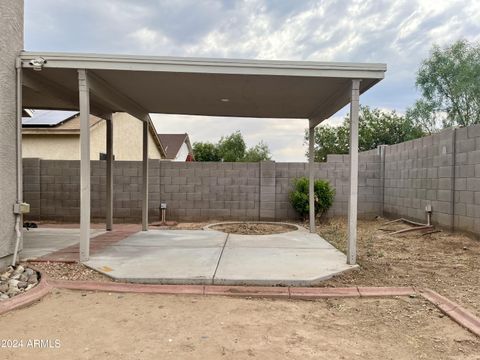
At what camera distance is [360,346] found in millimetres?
3223

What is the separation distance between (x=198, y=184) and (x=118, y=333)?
24.9ft

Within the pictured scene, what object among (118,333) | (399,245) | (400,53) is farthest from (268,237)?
(400,53)

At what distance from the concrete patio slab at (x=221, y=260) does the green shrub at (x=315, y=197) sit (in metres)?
2.32

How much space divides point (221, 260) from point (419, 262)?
3139 mm

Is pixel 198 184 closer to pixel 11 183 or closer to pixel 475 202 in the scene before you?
pixel 11 183

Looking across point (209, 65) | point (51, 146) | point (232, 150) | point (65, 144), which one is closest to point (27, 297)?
point (209, 65)

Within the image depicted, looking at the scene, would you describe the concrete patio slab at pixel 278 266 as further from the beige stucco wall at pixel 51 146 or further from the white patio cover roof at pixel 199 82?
the beige stucco wall at pixel 51 146

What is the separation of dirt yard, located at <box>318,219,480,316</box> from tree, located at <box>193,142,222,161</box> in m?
27.1

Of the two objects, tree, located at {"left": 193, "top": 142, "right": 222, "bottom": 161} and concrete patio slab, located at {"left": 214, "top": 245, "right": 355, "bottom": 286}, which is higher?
tree, located at {"left": 193, "top": 142, "right": 222, "bottom": 161}

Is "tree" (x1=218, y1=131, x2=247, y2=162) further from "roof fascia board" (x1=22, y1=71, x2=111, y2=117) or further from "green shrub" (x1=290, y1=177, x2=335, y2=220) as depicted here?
"roof fascia board" (x1=22, y1=71, x2=111, y2=117)

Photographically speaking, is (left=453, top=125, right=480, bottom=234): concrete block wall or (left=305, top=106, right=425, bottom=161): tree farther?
(left=305, top=106, right=425, bottom=161): tree

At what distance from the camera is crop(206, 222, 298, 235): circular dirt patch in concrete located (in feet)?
29.5

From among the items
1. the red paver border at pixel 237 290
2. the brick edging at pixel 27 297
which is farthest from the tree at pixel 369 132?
the brick edging at pixel 27 297

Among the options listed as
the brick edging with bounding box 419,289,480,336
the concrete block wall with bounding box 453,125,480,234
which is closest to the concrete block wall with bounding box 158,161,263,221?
the concrete block wall with bounding box 453,125,480,234
